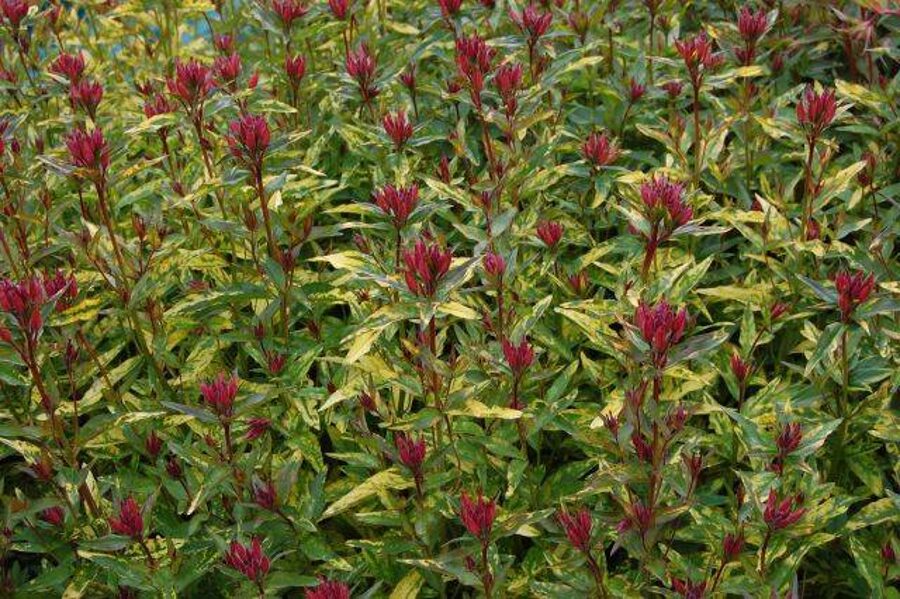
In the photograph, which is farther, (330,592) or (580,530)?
(580,530)

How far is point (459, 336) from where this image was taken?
228 cm

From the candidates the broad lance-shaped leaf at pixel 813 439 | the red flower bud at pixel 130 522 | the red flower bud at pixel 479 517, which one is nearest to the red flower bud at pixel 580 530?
the red flower bud at pixel 479 517

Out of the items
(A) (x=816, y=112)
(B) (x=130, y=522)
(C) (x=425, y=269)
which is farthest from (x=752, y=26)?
(B) (x=130, y=522)

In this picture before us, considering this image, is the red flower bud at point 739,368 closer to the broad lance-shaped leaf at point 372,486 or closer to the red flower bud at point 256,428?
the broad lance-shaped leaf at point 372,486

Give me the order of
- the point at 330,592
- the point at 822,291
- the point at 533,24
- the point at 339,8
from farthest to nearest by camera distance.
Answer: the point at 339,8 < the point at 533,24 < the point at 822,291 < the point at 330,592

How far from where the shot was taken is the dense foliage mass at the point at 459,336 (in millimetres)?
1966

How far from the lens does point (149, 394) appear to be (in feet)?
8.00

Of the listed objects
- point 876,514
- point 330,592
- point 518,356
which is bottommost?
point 876,514

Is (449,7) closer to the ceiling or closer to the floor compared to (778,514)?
closer to the ceiling

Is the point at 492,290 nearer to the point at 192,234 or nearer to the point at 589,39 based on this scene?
the point at 192,234

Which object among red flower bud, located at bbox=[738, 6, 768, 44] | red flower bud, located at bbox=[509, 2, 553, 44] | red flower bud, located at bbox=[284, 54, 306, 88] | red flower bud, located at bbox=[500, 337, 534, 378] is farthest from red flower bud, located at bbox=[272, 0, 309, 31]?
red flower bud, located at bbox=[500, 337, 534, 378]

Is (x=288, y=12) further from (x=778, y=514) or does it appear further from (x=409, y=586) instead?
Answer: (x=778, y=514)

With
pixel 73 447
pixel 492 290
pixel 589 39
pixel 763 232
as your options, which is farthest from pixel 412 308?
pixel 589 39

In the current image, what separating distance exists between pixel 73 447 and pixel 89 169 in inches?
23.5
